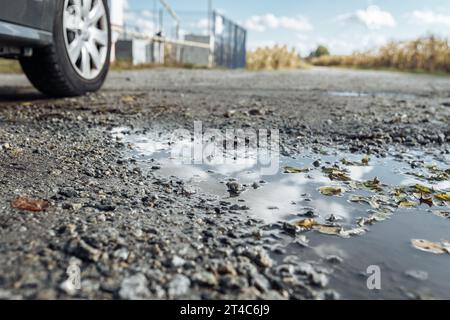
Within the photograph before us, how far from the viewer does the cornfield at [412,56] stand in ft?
63.0

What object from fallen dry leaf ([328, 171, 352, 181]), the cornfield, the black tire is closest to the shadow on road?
the black tire

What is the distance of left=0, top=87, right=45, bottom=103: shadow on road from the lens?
141 inches

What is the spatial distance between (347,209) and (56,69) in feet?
8.54

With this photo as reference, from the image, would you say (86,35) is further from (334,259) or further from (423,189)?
(334,259)

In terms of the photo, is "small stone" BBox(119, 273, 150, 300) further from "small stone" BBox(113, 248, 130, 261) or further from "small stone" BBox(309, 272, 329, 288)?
"small stone" BBox(309, 272, 329, 288)

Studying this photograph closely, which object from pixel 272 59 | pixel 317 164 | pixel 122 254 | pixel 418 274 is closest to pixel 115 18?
pixel 317 164

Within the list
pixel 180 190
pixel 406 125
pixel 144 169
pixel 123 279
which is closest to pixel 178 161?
pixel 144 169

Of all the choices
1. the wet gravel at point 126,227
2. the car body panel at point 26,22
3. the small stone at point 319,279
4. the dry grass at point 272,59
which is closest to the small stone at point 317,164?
the wet gravel at point 126,227

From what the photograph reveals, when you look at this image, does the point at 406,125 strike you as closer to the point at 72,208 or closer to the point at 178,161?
the point at 178,161

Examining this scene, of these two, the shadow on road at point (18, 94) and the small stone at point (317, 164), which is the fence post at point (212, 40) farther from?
the small stone at point (317, 164)

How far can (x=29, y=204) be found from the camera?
131cm

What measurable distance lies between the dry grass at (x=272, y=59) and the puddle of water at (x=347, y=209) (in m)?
18.5

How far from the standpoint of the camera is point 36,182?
1531 millimetres

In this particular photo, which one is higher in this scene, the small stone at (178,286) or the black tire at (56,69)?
the black tire at (56,69)
